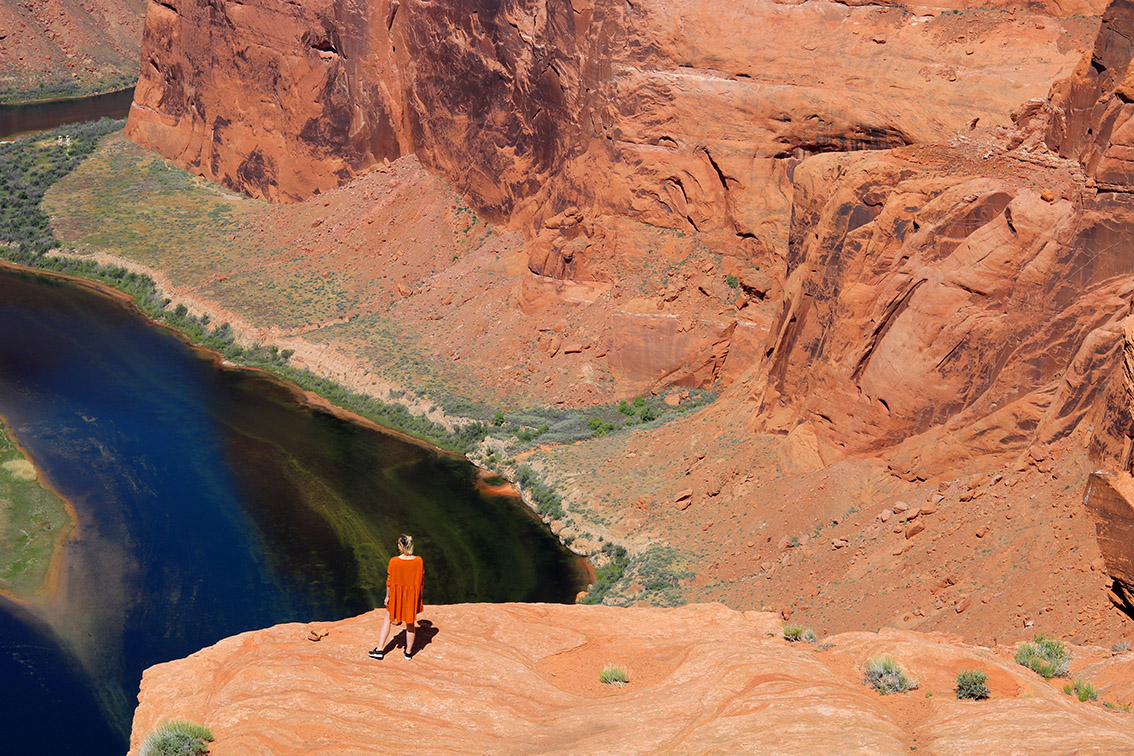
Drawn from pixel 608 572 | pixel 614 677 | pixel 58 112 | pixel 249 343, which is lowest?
pixel 58 112

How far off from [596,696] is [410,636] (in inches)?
97.0

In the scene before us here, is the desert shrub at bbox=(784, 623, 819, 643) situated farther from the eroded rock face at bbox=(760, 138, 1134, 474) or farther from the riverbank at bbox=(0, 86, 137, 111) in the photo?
the riverbank at bbox=(0, 86, 137, 111)

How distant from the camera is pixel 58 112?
8281 centimetres

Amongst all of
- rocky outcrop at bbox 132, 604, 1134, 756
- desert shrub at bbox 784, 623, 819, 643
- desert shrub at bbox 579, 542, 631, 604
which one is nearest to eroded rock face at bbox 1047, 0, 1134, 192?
rocky outcrop at bbox 132, 604, 1134, 756

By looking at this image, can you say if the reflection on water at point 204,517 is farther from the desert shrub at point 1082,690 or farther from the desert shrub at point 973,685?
the desert shrub at point 973,685

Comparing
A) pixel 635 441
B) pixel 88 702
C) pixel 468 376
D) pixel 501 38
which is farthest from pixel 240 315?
pixel 88 702

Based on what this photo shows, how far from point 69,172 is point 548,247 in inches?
1318

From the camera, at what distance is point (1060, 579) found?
19328mm

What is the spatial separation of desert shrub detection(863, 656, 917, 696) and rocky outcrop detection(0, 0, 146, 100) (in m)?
86.0

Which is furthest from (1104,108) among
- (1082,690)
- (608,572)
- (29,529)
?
(29,529)

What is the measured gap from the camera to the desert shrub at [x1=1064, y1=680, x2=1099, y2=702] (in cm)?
1418

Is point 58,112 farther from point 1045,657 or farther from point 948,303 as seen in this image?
point 1045,657

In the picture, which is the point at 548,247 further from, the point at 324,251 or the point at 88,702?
the point at 88,702

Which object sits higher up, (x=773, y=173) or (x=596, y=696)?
(x=773, y=173)
